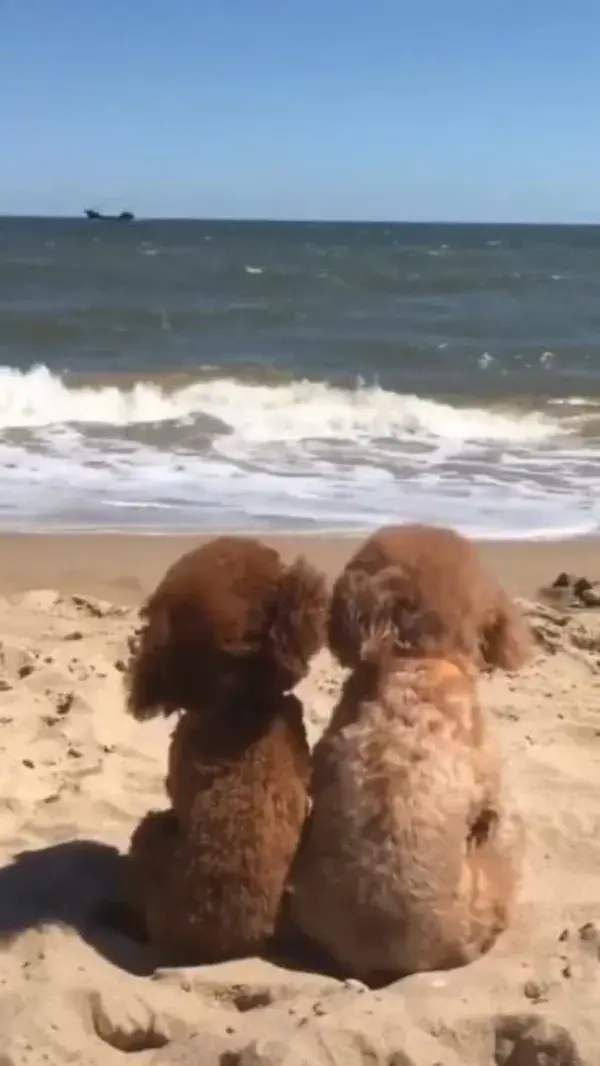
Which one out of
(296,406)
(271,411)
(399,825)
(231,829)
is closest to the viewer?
(399,825)

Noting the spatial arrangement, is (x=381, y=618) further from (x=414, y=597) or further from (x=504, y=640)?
(x=504, y=640)

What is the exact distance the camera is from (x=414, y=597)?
2.90 meters

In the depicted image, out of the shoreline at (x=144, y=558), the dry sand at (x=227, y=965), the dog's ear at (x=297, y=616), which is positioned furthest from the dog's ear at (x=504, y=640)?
the shoreline at (x=144, y=558)

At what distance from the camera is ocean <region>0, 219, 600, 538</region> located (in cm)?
867

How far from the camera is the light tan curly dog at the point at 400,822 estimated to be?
2.90 metres

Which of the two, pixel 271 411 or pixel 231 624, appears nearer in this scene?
pixel 231 624

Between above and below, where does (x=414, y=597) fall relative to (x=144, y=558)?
above

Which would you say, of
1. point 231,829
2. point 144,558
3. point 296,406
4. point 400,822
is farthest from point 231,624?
point 296,406

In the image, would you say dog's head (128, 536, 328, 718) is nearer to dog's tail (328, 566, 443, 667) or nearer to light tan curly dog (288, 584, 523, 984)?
dog's tail (328, 566, 443, 667)

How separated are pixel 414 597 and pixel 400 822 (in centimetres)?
52

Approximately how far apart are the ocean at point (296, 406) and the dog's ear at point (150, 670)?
4743mm

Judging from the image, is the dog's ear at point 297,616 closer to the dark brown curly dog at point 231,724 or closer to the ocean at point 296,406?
the dark brown curly dog at point 231,724

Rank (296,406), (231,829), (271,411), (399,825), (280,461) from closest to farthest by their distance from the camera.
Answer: (399,825) < (231,829) < (280,461) < (271,411) < (296,406)

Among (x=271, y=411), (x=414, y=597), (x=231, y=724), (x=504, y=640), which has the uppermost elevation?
(x=271, y=411)
